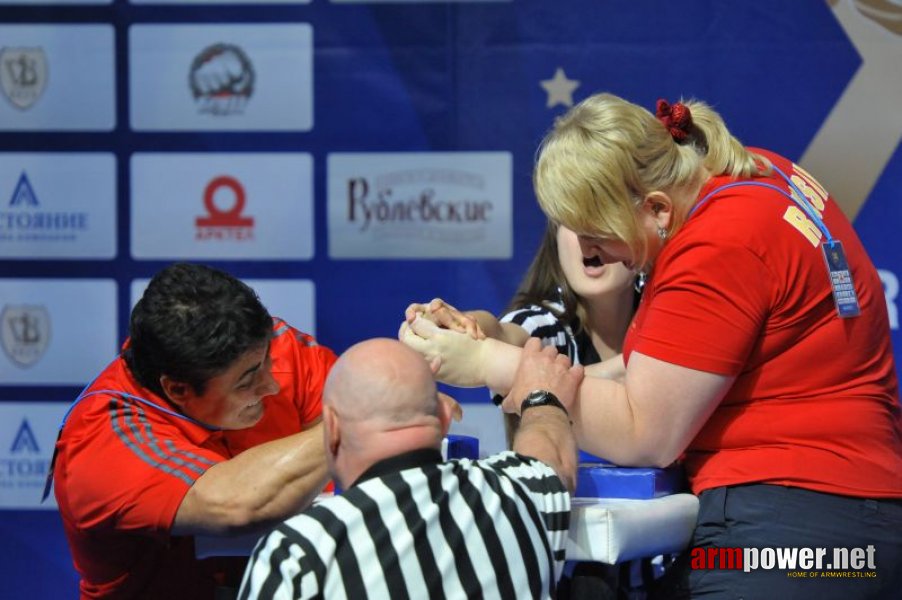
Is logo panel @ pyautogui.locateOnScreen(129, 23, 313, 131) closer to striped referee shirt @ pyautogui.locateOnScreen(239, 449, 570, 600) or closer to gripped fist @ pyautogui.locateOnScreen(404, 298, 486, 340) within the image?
gripped fist @ pyautogui.locateOnScreen(404, 298, 486, 340)

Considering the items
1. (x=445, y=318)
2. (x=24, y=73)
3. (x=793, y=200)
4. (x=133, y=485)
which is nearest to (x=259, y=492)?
(x=133, y=485)

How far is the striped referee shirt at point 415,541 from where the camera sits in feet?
5.00

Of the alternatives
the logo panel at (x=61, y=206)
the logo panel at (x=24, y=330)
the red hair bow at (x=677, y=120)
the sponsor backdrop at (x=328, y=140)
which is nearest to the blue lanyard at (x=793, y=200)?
the red hair bow at (x=677, y=120)

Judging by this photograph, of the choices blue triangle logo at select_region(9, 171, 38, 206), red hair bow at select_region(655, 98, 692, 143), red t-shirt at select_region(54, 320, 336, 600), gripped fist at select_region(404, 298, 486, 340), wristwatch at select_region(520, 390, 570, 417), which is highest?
red hair bow at select_region(655, 98, 692, 143)

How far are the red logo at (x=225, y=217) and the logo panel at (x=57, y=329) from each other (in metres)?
0.38

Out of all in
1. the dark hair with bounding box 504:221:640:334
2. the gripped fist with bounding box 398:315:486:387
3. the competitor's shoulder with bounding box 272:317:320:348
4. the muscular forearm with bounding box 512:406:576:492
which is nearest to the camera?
the muscular forearm with bounding box 512:406:576:492

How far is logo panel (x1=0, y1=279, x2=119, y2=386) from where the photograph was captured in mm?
3951

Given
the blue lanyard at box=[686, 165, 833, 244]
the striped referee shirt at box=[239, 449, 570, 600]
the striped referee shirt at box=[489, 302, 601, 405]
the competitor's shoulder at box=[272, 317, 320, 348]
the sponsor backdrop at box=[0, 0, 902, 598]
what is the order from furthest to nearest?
the sponsor backdrop at box=[0, 0, 902, 598], the striped referee shirt at box=[489, 302, 601, 405], the competitor's shoulder at box=[272, 317, 320, 348], the blue lanyard at box=[686, 165, 833, 244], the striped referee shirt at box=[239, 449, 570, 600]

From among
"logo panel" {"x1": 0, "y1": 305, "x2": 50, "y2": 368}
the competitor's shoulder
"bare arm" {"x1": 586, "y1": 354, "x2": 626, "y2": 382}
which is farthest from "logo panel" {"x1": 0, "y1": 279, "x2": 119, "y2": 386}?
"bare arm" {"x1": 586, "y1": 354, "x2": 626, "y2": 382}

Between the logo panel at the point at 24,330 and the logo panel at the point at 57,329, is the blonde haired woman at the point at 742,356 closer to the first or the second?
the logo panel at the point at 57,329

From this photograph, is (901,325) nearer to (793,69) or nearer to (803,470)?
(793,69)

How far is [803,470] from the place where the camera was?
1.89 meters

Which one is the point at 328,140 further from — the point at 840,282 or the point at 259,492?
the point at 840,282

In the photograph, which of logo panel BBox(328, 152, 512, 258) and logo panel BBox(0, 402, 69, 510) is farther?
logo panel BBox(0, 402, 69, 510)
